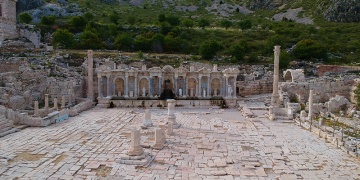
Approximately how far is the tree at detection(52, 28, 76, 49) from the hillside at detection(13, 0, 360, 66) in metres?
0.13

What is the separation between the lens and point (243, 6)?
93312mm

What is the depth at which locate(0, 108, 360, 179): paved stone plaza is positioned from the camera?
13.4m

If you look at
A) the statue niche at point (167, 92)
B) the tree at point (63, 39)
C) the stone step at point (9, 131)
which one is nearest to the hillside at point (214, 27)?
the tree at point (63, 39)

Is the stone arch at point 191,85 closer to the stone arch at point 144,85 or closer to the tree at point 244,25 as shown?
the stone arch at point 144,85

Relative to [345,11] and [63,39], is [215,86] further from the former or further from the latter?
[345,11]

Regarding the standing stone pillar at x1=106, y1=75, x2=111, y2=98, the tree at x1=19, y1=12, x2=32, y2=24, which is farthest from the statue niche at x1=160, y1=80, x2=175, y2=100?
the tree at x1=19, y1=12, x2=32, y2=24

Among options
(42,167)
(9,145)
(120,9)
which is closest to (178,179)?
(42,167)

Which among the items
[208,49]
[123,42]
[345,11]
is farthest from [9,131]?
[345,11]

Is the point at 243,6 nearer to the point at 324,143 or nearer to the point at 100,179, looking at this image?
the point at 324,143

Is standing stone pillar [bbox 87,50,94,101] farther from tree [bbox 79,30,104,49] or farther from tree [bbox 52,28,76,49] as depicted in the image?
tree [bbox 79,30,104,49]

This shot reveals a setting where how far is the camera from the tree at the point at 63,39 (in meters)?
45.4

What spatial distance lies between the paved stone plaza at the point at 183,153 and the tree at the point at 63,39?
2556 cm

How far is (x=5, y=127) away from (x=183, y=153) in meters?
9.87

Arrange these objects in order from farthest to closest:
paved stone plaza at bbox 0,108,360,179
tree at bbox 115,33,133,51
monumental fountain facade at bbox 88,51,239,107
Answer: tree at bbox 115,33,133,51
monumental fountain facade at bbox 88,51,239,107
paved stone plaza at bbox 0,108,360,179
